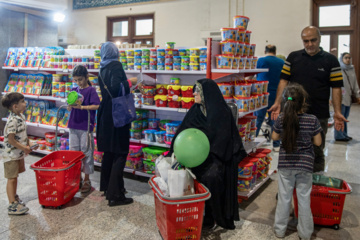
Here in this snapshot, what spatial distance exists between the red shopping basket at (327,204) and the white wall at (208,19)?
27.9 ft

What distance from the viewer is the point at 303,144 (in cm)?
293

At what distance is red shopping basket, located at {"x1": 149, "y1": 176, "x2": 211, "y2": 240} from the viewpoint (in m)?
2.67

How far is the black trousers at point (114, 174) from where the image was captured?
377 cm

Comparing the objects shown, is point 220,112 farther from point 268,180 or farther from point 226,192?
point 268,180

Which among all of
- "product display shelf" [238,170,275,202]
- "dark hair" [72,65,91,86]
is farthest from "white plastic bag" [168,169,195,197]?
"dark hair" [72,65,91,86]

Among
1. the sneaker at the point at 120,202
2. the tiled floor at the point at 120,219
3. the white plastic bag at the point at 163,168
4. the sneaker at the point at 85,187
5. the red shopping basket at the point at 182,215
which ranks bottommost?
the tiled floor at the point at 120,219

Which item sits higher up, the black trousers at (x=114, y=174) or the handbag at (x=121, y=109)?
the handbag at (x=121, y=109)

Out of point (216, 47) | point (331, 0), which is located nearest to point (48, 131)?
point (216, 47)

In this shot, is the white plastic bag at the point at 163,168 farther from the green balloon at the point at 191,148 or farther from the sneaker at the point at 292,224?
the sneaker at the point at 292,224

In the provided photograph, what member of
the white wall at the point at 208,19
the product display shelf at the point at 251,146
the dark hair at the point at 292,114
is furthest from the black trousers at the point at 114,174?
the white wall at the point at 208,19

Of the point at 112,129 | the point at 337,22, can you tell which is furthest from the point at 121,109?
the point at 337,22

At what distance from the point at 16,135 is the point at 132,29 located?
10.5 meters

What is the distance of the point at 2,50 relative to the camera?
6098 mm

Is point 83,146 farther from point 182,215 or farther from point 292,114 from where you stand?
point 292,114
